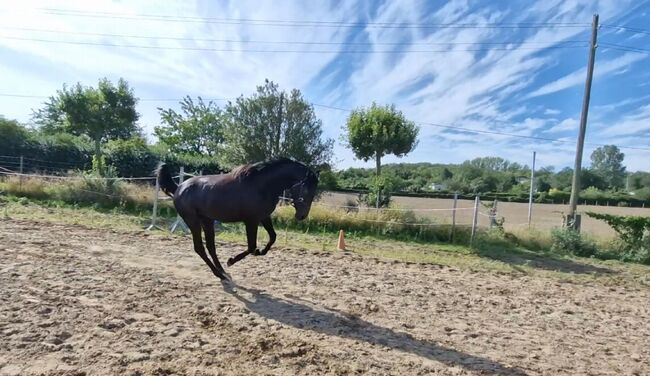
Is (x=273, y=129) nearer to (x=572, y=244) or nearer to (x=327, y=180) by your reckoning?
(x=327, y=180)

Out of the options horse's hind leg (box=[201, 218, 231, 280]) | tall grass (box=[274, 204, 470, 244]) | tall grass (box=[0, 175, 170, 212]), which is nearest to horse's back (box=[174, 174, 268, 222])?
horse's hind leg (box=[201, 218, 231, 280])

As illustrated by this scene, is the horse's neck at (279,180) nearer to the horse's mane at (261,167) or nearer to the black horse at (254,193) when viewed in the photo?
the black horse at (254,193)

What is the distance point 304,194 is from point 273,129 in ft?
48.1

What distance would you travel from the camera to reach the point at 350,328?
13.5 ft

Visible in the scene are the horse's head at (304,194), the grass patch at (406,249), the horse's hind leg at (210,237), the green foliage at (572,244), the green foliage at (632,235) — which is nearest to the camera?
the horse's head at (304,194)

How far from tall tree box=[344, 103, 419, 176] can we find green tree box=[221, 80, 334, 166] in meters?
1.94

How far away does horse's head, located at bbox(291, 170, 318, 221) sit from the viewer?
4.93 metres

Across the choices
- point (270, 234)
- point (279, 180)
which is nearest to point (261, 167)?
point (279, 180)

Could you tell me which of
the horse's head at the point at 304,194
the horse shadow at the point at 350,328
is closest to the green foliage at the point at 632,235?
the horse shadow at the point at 350,328

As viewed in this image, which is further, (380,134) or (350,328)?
(380,134)

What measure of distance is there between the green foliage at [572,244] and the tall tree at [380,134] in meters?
7.73

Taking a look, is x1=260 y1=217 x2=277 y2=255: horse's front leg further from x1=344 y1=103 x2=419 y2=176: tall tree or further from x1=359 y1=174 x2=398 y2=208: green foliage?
x1=344 y1=103 x2=419 y2=176: tall tree

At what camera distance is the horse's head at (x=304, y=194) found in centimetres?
493

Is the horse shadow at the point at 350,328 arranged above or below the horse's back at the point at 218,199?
below
